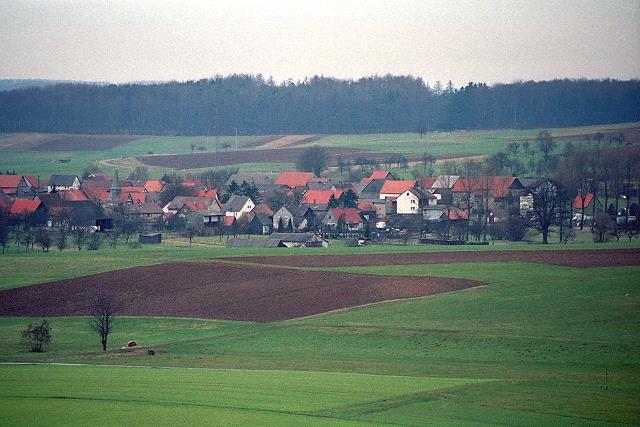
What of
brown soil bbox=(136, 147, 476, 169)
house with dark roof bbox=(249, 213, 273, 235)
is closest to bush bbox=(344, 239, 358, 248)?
house with dark roof bbox=(249, 213, 273, 235)

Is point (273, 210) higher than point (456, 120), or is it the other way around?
point (456, 120)

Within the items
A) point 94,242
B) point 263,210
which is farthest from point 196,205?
point 94,242

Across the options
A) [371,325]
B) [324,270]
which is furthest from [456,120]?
[371,325]

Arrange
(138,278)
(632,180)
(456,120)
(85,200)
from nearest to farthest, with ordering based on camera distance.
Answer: (138,278), (632,180), (85,200), (456,120)

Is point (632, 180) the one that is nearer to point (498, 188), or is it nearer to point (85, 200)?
point (498, 188)

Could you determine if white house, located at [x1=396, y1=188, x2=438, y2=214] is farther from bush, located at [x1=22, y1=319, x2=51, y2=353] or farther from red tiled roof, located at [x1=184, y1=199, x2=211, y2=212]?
bush, located at [x1=22, y1=319, x2=51, y2=353]

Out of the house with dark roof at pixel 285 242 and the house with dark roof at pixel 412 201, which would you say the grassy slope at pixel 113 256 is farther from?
the house with dark roof at pixel 412 201
